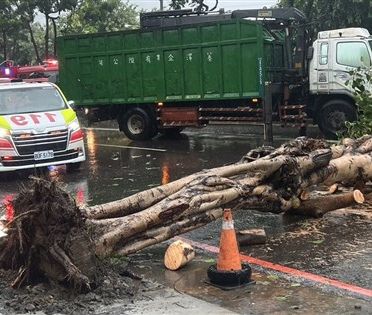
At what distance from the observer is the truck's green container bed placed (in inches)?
576

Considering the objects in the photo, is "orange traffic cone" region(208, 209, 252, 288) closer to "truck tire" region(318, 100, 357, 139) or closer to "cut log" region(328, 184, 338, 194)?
"cut log" region(328, 184, 338, 194)

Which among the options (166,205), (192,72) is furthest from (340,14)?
(166,205)

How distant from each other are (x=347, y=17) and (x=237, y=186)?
15.3 m

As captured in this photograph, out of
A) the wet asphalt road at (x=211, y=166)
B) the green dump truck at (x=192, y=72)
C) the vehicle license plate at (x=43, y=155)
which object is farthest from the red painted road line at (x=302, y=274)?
the green dump truck at (x=192, y=72)

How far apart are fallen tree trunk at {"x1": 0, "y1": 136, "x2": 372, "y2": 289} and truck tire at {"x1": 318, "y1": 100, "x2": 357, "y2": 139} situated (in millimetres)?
6472

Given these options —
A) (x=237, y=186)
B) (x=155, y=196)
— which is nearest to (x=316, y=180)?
(x=237, y=186)

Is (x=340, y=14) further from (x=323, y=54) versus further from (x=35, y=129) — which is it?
(x=35, y=129)

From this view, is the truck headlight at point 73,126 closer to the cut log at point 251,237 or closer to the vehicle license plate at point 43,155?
the vehicle license plate at point 43,155

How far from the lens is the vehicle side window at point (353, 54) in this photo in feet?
46.7

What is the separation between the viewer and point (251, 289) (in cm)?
511

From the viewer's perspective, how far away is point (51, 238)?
4828 mm

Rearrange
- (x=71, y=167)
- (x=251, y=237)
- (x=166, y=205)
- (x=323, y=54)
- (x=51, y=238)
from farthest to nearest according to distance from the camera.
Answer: (x=323, y=54) → (x=71, y=167) → (x=251, y=237) → (x=166, y=205) → (x=51, y=238)

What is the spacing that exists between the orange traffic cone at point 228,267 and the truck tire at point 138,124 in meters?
11.4

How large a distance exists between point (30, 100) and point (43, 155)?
4.63 feet
